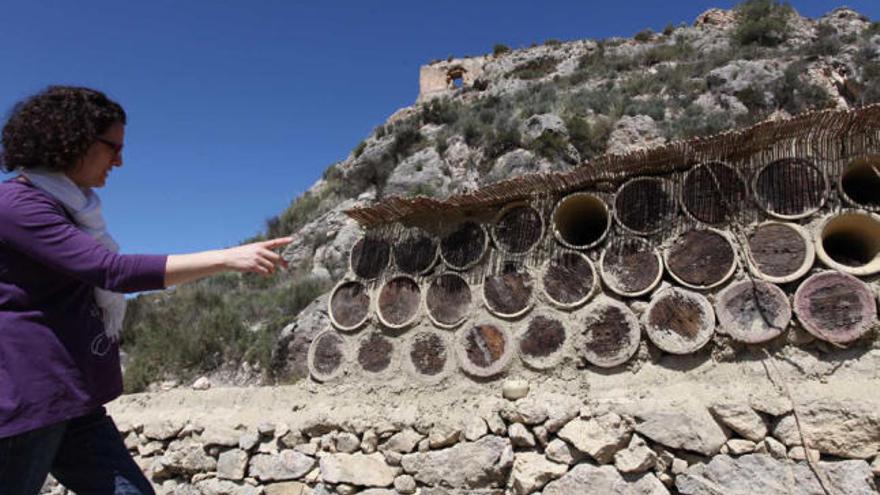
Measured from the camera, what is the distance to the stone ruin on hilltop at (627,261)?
2.87m

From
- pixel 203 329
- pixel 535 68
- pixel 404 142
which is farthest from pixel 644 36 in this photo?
pixel 203 329

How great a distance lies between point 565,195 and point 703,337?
1.21 m

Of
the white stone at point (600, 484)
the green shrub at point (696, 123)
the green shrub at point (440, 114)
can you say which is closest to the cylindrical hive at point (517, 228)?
the white stone at point (600, 484)

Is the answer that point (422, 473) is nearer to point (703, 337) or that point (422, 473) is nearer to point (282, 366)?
point (703, 337)

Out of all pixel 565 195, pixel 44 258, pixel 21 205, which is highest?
pixel 565 195

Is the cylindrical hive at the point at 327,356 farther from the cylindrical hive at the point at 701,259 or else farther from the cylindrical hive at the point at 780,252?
the cylindrical hive at the point at 780,252

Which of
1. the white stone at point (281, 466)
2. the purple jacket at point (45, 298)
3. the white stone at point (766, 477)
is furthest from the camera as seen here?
the white stone at point (281, 466)

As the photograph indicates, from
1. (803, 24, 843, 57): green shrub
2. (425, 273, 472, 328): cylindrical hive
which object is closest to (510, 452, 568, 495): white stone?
(425, 273, 472, 328): cylindrical hive

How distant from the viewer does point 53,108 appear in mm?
1763

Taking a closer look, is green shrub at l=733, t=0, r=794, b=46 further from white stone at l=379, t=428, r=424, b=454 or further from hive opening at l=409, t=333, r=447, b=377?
white stone at l=379, t=428, r=424, b=454

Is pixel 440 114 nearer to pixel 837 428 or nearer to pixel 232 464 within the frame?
pixel 232 464

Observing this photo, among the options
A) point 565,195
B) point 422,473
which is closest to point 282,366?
point 422,473

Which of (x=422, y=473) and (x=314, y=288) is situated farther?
(x=314, y=288)

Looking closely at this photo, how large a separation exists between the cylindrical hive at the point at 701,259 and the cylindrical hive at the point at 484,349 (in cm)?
111
